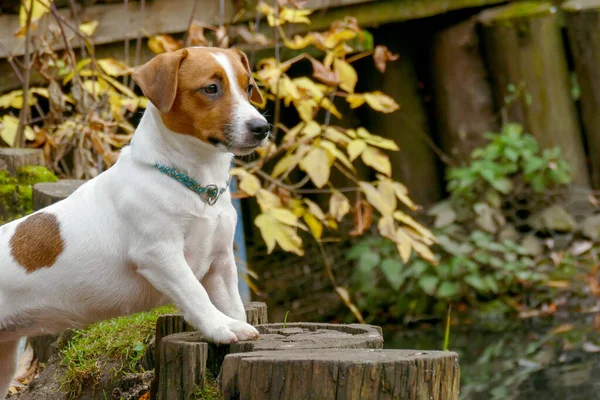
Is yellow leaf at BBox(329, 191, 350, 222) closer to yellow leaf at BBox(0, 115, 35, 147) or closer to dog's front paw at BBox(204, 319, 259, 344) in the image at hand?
yellow leaf at BBox(0, 115, 35, 147)

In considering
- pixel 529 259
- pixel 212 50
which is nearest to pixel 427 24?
pixel 529 259

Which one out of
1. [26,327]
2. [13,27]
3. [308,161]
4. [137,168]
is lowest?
[26,327]

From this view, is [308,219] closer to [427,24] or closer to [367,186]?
[367,186]

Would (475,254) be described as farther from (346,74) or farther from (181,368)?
(181,368)

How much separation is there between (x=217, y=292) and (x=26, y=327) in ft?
2.29

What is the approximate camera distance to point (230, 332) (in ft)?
10.0

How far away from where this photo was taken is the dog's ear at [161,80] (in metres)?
3.18

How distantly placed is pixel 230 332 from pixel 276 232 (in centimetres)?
188

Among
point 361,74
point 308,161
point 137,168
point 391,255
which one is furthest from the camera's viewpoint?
point 361,74

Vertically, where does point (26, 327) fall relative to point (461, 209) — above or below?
below

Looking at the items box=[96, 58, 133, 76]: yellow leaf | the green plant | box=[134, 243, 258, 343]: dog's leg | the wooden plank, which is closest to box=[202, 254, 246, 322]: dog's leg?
box=[134, 243, 258, 343]: dog's leg

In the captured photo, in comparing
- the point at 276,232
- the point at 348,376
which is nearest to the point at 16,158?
the point at 276,232

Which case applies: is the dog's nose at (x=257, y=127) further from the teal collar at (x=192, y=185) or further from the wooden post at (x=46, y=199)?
the wooden post at (x=46, y=199)

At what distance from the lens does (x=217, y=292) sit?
3.44 metres
